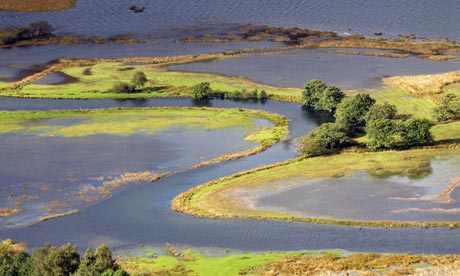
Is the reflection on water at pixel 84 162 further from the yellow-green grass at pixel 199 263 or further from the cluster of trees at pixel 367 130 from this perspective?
the yellow-green grass at pixel 199 263

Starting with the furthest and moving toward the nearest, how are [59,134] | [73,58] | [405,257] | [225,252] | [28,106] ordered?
[73,58], [28,106], [59,134], [225,252], [405,257]

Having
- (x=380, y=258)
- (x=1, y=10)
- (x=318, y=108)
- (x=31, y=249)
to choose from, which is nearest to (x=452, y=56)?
(x=318, y=108)

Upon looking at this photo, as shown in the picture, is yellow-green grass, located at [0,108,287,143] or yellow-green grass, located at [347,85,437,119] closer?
yellow-green grass, located at [0,108,287,143]

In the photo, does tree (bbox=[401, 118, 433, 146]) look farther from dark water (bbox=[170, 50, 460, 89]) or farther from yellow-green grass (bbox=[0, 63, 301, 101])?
dark water (bbox=[170, 50, 460, 89])

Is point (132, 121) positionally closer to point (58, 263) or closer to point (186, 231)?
point (186, 231)

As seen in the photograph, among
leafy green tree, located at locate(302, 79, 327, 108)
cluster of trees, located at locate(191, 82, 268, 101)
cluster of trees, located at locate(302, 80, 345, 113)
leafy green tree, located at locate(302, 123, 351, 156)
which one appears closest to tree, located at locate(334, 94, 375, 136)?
leafy green tree, located at locate(302, 123, 351, 156)

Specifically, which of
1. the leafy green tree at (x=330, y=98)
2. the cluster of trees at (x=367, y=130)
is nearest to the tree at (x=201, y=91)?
the leafy green tree at (x=330, y=98)

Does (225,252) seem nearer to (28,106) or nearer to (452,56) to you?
(28,106)

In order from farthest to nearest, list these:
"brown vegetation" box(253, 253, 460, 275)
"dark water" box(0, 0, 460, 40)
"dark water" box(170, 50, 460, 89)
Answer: "dark water" box(0, 0, 460, 40), "dark water" box(170, 50, 460, 89), "brown vegetation" box(253, 253, 460, 275)
